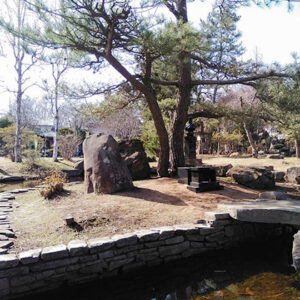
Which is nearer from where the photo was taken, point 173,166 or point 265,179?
point 265,179

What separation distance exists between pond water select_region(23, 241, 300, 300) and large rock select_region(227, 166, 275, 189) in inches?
127

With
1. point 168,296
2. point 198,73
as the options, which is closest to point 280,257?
point 168,296

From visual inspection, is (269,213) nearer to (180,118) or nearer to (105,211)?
(105,211)

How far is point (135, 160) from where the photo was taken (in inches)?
316

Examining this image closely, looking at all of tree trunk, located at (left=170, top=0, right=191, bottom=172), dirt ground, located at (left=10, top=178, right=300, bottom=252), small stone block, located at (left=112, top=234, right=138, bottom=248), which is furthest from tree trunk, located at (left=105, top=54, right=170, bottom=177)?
small stone block, located at (left=112, top=234, right=138, bottom=248)

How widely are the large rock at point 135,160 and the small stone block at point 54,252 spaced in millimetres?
4991

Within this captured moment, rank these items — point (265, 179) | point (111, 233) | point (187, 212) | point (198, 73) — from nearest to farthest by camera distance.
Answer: point (111, 233)
point (187, 212)
point (265, 179)
point (198, 73)

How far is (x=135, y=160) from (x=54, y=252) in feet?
17.4

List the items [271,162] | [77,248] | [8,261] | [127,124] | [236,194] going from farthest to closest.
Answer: [127,124] → [271,162] → [236,194] → [77,248] → [8,261]

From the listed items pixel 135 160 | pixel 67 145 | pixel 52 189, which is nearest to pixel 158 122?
pixel 135 160

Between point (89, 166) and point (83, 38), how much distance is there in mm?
2910

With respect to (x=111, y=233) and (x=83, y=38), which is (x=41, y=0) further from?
(x=111, y=233)

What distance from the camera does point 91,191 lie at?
545 cm

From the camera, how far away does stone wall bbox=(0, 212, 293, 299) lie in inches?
108
